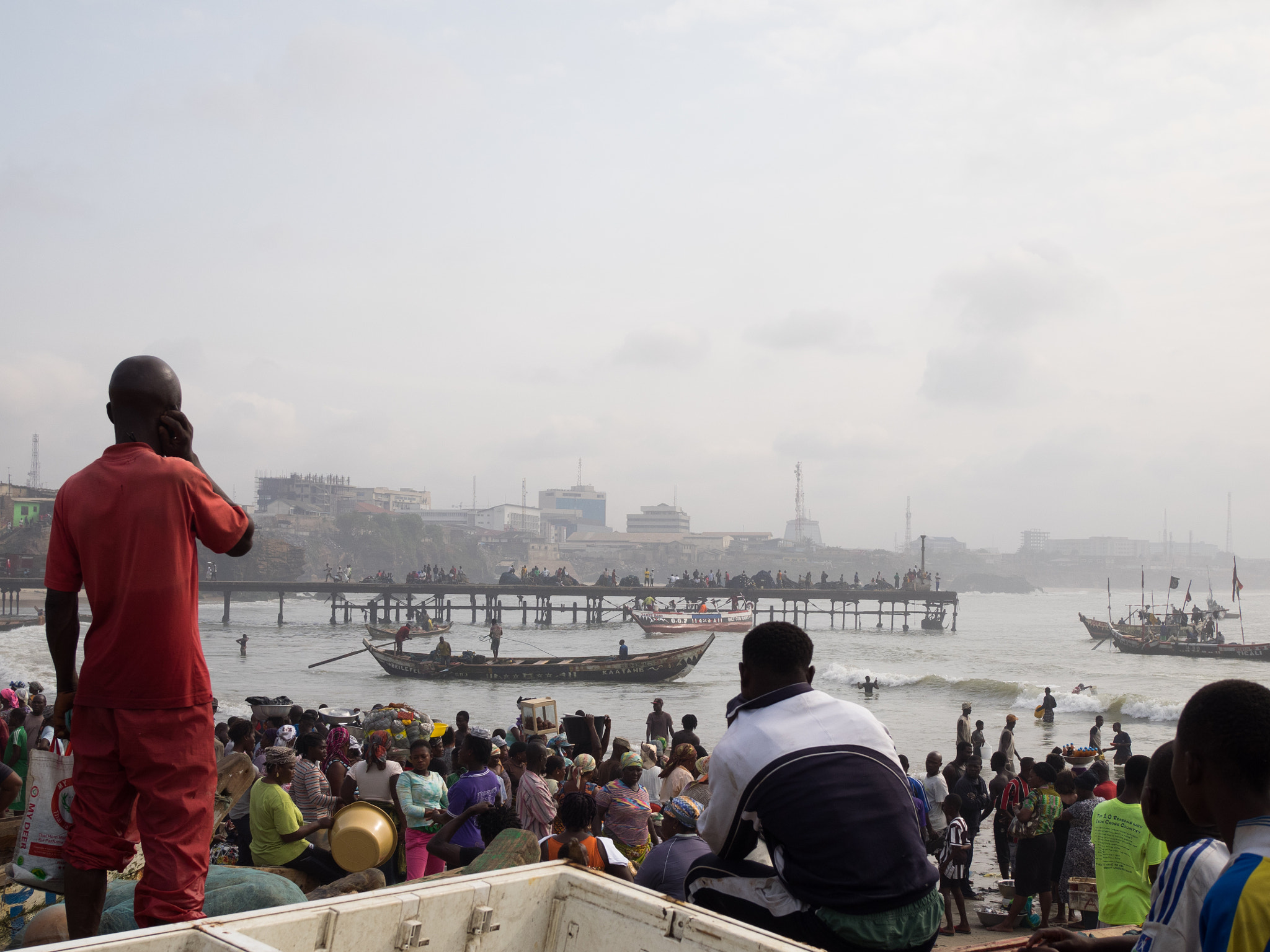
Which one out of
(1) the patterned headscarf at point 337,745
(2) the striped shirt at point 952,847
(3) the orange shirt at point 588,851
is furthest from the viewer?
(1) the patterned headscarf at point 337,745

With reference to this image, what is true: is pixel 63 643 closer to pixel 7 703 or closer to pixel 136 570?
pixel 136 570

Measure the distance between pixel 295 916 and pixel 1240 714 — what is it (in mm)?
2184

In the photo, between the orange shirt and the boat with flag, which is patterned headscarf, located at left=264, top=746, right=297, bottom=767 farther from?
the boat with flag

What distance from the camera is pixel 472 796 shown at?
272 inches

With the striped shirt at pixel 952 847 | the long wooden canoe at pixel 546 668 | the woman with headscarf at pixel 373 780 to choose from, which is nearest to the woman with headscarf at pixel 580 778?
the woman with headscarf at pixel 373 780

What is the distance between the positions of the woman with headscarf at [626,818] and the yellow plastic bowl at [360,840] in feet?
7.20

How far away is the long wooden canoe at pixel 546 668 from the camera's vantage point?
3684 centimetres

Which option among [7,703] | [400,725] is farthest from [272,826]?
[7,703]

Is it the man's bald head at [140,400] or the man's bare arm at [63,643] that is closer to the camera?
the man's bare arm at [63,643]

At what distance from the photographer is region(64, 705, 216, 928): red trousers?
2789 millimetres

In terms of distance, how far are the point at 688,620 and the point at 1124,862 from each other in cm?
6591

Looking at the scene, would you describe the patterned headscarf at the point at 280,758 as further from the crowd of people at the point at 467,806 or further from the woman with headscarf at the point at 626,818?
the woman with headscarf at the point at 626,818

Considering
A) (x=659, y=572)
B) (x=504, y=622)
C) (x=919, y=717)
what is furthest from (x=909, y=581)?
(x=659, y=572)

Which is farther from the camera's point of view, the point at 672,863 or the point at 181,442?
the point at 672,863
